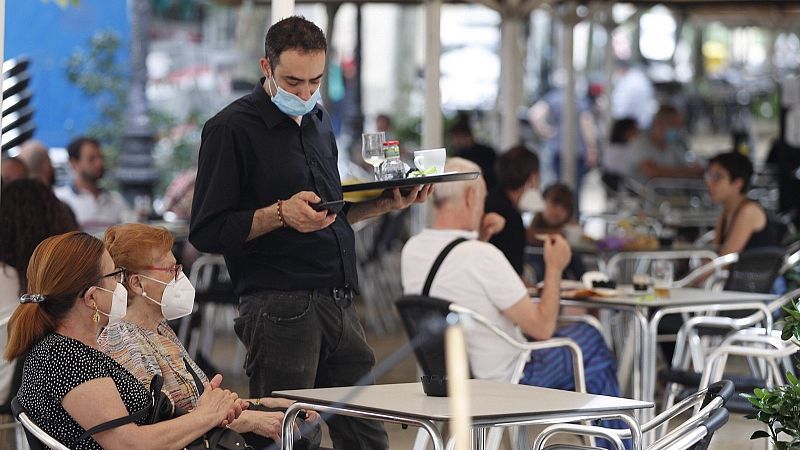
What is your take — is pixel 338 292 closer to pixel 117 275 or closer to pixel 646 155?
pixel 117 275

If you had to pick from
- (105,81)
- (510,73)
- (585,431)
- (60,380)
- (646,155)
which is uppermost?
(510,73)

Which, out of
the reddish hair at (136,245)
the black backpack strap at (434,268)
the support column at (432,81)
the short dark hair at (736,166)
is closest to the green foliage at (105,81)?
the support column at (432,81)

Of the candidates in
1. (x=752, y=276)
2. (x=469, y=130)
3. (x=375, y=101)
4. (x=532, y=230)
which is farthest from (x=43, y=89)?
(x=375, y=101)

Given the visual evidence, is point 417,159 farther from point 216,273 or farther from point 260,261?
point 216,273

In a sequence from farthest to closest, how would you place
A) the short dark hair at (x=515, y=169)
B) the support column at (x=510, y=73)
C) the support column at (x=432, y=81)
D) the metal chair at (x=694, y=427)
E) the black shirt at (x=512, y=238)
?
the support column at (x=510, y=73)
the support column at (x=432, y=81)
the short dark hair at (x=515, y=169)
the black shirt at (x=512, y=238)
the metal chair at (x=694, y=427)

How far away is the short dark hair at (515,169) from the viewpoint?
6648mm

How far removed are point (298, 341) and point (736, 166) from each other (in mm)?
4245

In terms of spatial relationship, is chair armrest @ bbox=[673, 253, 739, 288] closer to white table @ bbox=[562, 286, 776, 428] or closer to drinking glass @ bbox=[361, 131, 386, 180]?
white table @ bbox=[562, 286, 776, 428]

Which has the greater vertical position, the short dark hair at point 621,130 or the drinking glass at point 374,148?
the drinking glass at point 374,148

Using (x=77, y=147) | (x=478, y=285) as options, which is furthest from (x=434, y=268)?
(x=77, y=147)

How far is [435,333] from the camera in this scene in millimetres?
4781

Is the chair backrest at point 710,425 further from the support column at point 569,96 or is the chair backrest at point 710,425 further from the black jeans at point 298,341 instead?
the support column at point 569,96

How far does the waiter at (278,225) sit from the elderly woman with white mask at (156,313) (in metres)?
0.20

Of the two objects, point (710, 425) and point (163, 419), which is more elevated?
point (710, 425)
